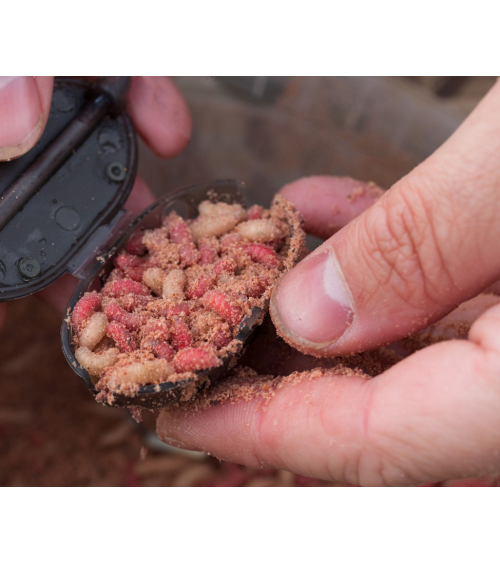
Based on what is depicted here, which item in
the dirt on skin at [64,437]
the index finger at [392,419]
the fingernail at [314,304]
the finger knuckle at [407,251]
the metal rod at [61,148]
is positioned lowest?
the dirt on skin at [64,437]

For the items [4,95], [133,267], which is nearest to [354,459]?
[133,267]

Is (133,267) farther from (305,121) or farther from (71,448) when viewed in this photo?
(305,121)

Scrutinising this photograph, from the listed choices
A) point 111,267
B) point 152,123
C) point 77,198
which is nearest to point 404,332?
point 111,267

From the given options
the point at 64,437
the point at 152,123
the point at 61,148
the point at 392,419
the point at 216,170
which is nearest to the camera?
the point at 392,419

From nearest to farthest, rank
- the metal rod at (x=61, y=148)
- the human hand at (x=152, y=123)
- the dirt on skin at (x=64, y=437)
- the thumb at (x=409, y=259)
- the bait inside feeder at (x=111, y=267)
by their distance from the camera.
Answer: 1. the thumb at (x=409, y=259)
2. the bait inside feeder at (x=111, y=267)
3. the metal rod at (x=61, y=148)
4. the human hand at (x=152, y=123)
5. the dirt on skin at (x=64, y=437)

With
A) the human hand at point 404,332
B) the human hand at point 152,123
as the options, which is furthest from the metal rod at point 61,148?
the human hand at point 404,332

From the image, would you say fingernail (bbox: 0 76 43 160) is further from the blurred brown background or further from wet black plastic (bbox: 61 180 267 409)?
the blurred brown background

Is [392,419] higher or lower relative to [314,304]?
lower

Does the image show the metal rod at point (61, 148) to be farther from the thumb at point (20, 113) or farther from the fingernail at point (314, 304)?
the fingernail at point (314, 304)

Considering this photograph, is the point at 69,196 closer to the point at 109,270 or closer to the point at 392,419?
the point at 109,270
